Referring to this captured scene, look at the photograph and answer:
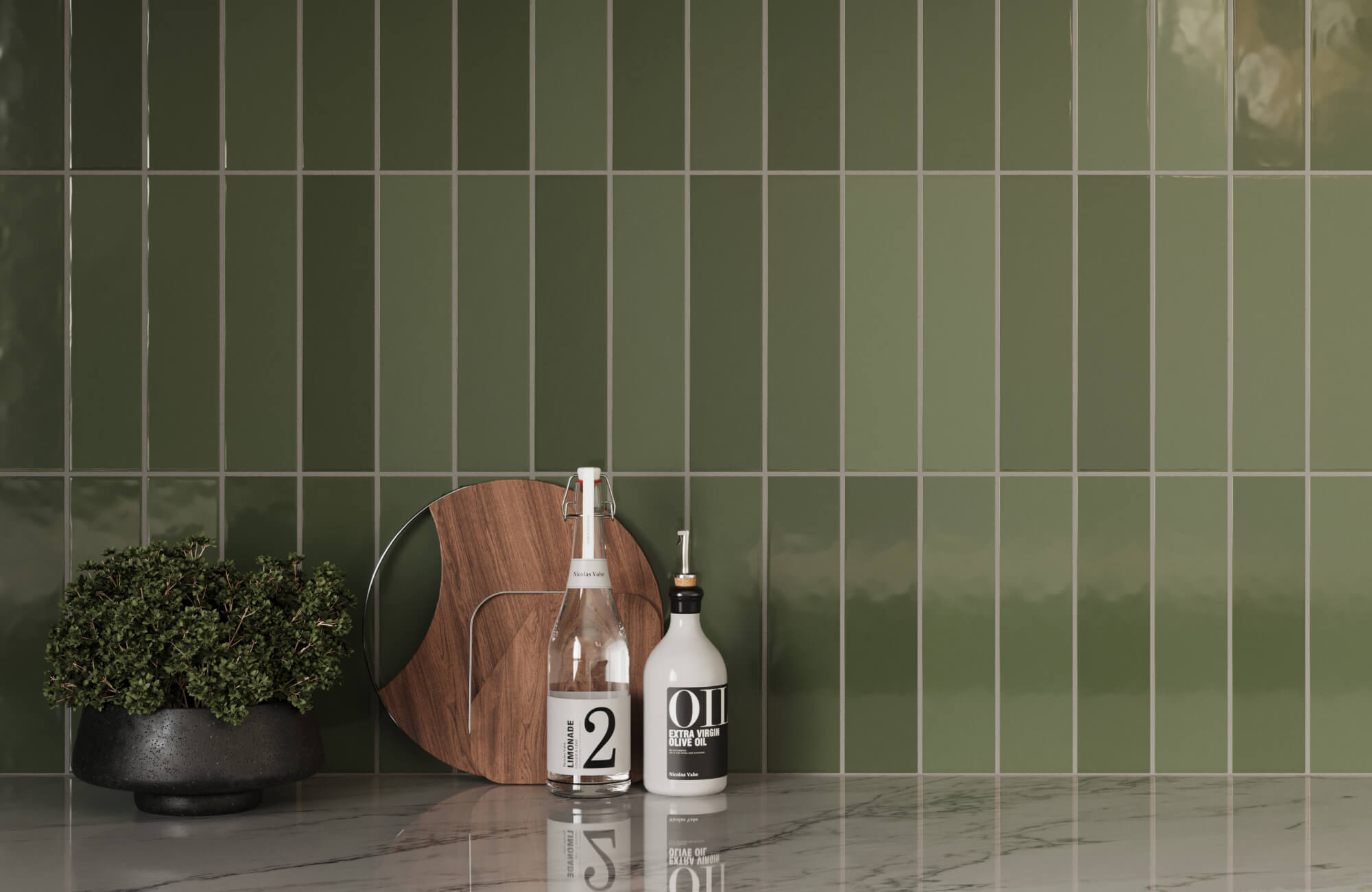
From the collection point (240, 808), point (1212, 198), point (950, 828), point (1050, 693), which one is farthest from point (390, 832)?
point (1212, 198)

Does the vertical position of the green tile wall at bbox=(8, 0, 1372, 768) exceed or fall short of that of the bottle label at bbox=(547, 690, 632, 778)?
it exceeds it

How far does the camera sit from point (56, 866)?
86 centimetres

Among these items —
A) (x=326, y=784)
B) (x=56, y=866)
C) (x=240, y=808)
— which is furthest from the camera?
(x=326, y=784)

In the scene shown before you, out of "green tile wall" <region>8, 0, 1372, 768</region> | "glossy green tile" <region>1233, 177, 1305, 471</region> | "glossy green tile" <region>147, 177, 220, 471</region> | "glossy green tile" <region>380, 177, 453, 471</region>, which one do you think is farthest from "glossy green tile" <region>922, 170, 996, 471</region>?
"glossy green tile" <region>147, 177, 220, 471</region>

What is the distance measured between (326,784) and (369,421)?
0.38 metres

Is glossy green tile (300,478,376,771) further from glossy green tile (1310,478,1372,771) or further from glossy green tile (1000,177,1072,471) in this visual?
glossy green tile (1310,478,1372,771)

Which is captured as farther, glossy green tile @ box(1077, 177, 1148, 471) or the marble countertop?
glossy green tile @ box(1077, 177, 1148, 471)

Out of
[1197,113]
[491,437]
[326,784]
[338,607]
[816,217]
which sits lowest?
[326,784]

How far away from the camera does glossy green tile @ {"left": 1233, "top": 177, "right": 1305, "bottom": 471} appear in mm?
1158

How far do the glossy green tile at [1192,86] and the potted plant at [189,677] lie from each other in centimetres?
98

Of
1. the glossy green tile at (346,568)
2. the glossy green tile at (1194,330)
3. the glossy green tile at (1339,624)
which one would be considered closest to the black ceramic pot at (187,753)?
the glossy green tile at (346,568)

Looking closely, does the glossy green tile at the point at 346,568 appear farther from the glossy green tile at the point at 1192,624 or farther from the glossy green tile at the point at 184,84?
A: the glossy green tile at the point at 1192,624

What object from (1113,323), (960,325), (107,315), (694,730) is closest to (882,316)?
(960,325)

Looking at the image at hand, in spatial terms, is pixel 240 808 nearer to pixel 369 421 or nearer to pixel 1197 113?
pixel 369 421
